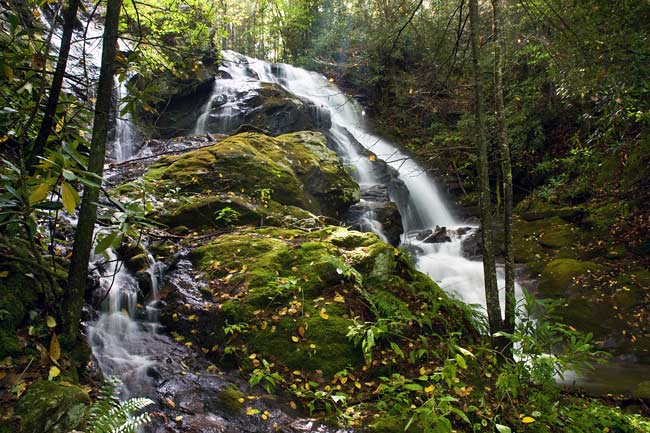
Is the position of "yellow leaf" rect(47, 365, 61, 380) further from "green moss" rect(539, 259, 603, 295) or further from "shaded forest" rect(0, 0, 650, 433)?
"green moss" rect(539, 259, 603, 295)

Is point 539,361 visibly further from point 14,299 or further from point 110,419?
point 14,299

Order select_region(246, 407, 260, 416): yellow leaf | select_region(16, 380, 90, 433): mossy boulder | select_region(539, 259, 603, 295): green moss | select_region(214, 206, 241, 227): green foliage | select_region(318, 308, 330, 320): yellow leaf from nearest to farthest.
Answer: select_region(16, 380, 90, 433): mossy boulder → select_region(246, 407, 260, 416): yellow leaf → select_region(318, 308, 330, 320): yellow leaf → select_region(214, 206, 241, 227): green foliage → select_region(539, 259, 603, 295): green moss

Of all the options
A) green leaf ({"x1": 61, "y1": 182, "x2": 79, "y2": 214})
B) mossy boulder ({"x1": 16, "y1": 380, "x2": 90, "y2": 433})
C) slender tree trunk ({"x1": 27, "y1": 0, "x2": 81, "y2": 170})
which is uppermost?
slender tree trunk ({"x1": 27, "y1": 0, "x2": 81, "y2": 170})

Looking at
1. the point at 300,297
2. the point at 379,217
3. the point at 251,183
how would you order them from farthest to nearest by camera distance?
the point at 379,217 → the point at 251,183 → the point at 300,297

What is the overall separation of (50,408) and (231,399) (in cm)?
155

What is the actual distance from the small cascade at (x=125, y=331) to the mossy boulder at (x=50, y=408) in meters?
1.06

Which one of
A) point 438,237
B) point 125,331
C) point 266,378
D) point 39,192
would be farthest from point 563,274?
point 39,192

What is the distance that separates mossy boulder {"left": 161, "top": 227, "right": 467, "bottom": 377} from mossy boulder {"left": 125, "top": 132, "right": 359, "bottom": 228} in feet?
3.31

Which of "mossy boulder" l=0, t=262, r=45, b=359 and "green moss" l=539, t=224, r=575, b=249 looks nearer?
"mossy boulder" l=0, t=262, r=45, b=359

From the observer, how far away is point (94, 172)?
7.54 feet

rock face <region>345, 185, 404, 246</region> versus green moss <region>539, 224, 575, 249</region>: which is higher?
rock face <region>345, 185, 404, 246</region>

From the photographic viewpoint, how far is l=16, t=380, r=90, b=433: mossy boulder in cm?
190

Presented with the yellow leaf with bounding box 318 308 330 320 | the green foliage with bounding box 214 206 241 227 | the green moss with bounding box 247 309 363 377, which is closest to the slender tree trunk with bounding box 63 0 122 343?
the green moss with bounding box 247 309 363 377

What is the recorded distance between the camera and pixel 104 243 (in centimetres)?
186
